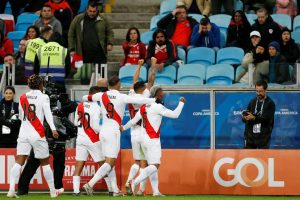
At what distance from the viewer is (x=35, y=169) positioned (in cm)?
2466

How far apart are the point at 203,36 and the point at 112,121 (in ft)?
15.5

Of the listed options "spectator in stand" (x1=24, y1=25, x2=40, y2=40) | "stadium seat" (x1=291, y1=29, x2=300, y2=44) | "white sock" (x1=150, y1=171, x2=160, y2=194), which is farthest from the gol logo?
"spectator in stand" (x1=24, y1=25, x2=40, y2=40)

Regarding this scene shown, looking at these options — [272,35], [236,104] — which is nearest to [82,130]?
[236,104]

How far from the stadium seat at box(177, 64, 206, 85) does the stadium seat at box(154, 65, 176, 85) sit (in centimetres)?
14

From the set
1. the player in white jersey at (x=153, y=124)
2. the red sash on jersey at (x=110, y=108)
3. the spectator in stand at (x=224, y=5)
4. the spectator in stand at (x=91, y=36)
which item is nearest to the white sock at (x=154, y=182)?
the player in white jersey at (x=153, y=124)

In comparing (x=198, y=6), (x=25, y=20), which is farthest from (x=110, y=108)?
(x=25, y=20)

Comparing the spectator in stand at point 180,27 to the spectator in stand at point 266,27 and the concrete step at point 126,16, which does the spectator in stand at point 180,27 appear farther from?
the concrete step at point 126,16

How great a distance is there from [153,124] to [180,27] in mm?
5121

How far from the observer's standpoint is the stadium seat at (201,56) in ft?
92.1

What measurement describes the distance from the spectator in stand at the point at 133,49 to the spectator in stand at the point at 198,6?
2.54 m

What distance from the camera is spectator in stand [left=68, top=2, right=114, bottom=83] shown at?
28.7 m

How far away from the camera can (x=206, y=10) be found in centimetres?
3009

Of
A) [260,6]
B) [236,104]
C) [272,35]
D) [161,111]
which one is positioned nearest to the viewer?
[161,111]

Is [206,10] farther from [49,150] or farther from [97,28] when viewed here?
[49,150]
